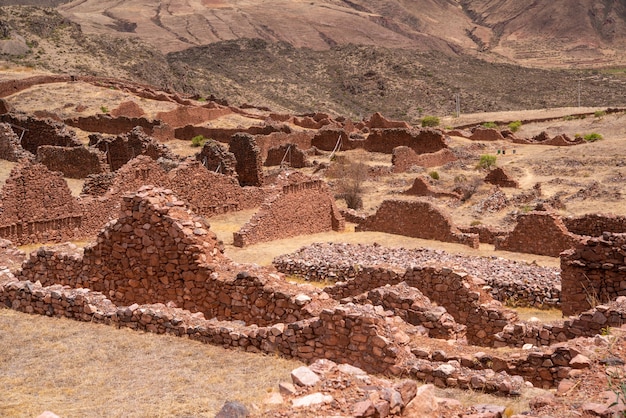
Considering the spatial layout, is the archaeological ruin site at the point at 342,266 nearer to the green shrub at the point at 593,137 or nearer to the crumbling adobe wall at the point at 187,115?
the green shrub at the point at 593,137

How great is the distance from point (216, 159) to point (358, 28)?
158539mm

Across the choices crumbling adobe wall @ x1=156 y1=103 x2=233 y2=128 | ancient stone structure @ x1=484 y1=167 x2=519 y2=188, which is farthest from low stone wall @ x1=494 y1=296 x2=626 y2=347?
crumbling adobe wall @ x1=156 y1=103 x2=233 y2=128

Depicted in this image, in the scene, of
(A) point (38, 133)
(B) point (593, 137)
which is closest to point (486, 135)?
(B) point (593, 137)

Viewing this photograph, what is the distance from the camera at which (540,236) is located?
65.4 ft

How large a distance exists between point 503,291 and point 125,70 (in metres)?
69.3

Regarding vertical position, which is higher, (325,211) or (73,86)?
(325,211)

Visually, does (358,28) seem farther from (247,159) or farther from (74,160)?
(74,160)

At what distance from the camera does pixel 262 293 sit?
399 inches

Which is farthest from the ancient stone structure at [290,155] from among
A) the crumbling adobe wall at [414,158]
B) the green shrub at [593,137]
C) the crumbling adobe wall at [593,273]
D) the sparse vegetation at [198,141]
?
the crumbling adobe wall at [593,273]

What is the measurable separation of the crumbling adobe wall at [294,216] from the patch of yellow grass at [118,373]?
1086 cm

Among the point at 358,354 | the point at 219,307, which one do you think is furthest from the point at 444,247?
the point at 358,354

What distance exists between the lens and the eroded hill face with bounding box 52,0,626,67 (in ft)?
541

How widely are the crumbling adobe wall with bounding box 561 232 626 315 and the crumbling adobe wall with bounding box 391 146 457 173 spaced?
2667cm

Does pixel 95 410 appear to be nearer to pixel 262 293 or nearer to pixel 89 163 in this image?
pixel 262 293
